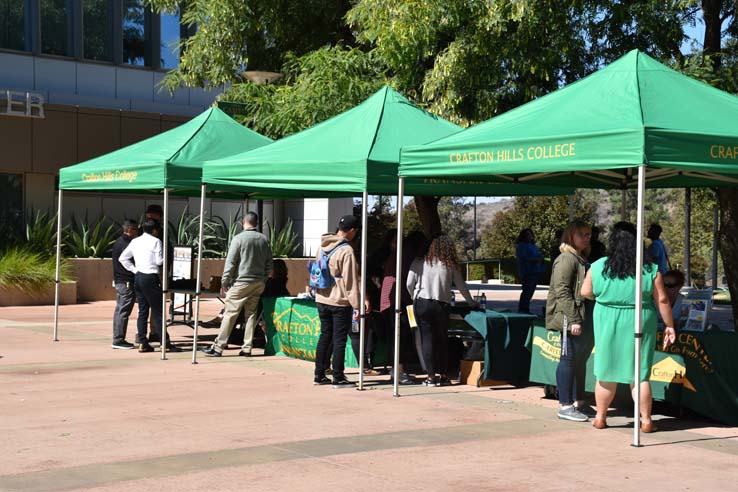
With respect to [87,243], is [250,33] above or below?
above

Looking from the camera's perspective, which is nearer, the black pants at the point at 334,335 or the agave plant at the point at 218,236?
the black pants at the point at 334,335

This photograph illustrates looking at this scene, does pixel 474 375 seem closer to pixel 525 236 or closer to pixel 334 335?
pixel 334 335

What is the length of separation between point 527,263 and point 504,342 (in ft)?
31.8

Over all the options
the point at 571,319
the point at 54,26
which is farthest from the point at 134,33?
the point at 571,319

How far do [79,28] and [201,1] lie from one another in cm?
916

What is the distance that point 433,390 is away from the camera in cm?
1216

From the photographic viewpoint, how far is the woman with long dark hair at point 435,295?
39.7 feet

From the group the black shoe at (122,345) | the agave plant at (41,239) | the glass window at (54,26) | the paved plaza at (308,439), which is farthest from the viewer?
the glass window at (54,26)

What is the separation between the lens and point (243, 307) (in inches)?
593

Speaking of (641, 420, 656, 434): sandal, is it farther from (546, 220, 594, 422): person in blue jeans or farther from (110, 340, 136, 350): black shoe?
(110, 340, 136, 350): black shoe

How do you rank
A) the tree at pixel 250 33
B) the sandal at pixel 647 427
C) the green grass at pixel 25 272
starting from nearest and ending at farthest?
the sandal at pixel 647 427 < the tree at pixel 250 33 < the green grass at pixel 25 272

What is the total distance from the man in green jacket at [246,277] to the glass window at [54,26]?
18.3 metres

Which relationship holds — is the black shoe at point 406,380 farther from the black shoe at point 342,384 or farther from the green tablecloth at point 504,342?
the green tablecloth at point 504,342

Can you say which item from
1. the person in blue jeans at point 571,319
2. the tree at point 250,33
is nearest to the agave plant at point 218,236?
the tree at point 250,33
